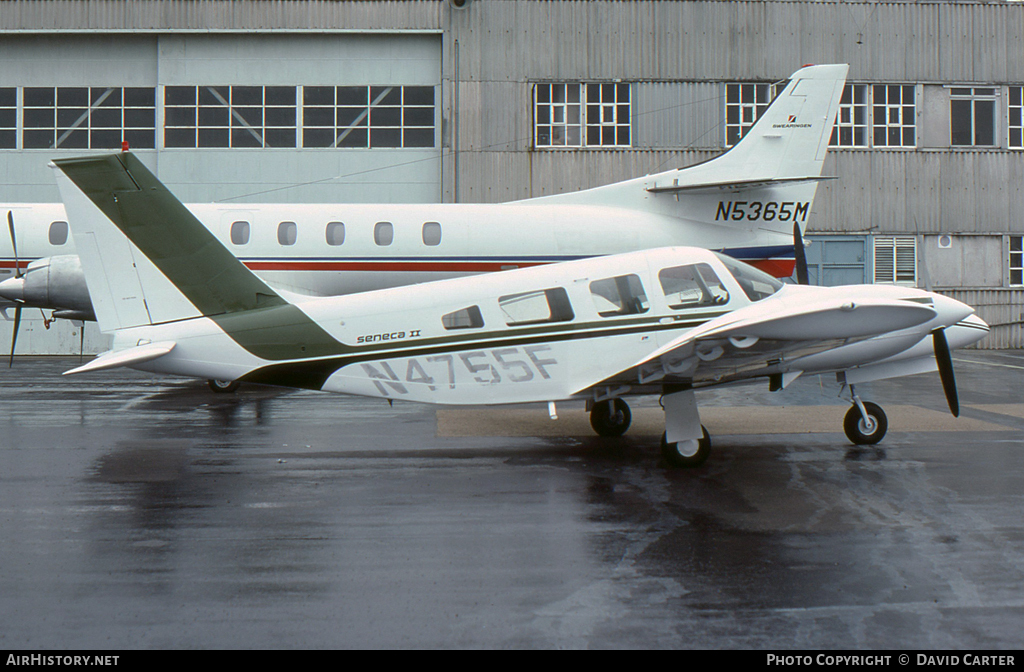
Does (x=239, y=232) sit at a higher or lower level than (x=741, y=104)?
lower

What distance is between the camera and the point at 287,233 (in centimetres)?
1753

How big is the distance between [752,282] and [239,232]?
1128cm

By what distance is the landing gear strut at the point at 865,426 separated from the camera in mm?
10266

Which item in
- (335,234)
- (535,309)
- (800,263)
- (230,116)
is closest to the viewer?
(535,309)

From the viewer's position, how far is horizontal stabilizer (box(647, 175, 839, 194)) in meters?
17.5

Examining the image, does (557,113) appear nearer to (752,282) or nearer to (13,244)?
(13,244)

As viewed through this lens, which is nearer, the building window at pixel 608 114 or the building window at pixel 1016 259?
the building window at pixel 608 114

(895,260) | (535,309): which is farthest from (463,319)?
(895,260)

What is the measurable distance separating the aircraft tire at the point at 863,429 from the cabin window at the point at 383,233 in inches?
406

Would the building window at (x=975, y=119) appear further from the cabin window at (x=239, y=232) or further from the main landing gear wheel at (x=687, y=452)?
the main landing gear wheel at (x=687, y=452)

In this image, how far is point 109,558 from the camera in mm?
6074

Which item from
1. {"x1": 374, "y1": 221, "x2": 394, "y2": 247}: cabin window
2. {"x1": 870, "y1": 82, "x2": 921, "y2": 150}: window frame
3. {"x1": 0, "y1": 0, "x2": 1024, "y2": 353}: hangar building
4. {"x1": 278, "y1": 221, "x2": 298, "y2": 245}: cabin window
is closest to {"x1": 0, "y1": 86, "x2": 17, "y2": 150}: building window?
{"x1": 0, "y1": 0, "x2": 1024, "y2": 353}: hangar building

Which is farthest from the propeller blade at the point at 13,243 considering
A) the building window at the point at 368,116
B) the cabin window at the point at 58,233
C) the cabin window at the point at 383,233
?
the building window at the point at 368,116
